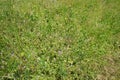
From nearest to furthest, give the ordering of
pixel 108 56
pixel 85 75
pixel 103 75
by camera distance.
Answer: pixel 85 75 < pixel 103 75 < pixel 108 56

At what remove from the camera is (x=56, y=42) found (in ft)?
17.9

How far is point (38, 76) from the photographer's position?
4566 mm

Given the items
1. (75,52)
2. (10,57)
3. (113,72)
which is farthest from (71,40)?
(10,57)

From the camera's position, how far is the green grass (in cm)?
476

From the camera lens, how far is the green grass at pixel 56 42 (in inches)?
187

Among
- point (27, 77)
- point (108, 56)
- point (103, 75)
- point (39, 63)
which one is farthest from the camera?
point (108, 56)

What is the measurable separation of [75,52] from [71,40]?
0.48 meters

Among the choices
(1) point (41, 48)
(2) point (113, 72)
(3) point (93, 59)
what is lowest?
(2) point (113, 72)

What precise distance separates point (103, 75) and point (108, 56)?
2.33 feet

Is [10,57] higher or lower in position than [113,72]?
higher

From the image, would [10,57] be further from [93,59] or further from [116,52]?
[116,52]

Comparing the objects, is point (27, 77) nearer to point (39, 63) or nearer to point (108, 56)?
point (39, 63)

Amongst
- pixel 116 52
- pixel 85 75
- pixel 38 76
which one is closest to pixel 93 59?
pixel 85 75

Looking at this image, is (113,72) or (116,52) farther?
(116,52)
